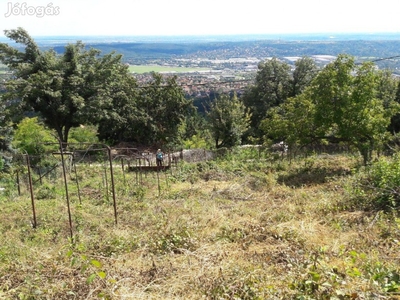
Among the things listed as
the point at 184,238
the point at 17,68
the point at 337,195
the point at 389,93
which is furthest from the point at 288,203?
the point at 389,93

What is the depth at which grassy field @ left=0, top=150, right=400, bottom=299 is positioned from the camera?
4.18m

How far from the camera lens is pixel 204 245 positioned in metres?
5.80

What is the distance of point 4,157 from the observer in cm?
1578

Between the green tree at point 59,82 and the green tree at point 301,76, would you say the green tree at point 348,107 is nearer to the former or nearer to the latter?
the green tree at point 59,82

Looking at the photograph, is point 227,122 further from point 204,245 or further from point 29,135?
point 204,245

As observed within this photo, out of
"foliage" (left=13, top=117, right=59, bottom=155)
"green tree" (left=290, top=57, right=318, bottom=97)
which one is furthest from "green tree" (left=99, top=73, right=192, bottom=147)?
"green tree" (left=290, top=57, right=318, bottom=97)

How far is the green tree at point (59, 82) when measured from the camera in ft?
63.9

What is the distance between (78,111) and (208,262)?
673 inches

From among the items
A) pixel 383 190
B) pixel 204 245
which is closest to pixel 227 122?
pixel 383 190

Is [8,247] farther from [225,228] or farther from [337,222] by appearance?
[337,222]

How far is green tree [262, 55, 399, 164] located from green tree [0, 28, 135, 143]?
12641mm

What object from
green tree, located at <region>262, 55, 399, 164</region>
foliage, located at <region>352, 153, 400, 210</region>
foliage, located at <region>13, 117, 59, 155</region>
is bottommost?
foliage, located at <region>13, 117, 59, 155</region>

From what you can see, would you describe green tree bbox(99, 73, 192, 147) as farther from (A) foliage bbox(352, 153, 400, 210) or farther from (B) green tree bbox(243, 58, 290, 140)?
(A) foliage bbox(352, 153, 400, 210)

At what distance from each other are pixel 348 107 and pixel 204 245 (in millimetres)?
9002
